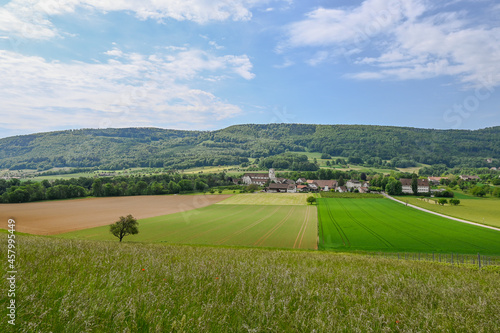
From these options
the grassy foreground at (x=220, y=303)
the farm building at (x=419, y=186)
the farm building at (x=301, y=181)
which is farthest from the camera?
the farm building at (x=301, y=181)

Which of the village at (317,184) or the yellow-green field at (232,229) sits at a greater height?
the village at (317,184)

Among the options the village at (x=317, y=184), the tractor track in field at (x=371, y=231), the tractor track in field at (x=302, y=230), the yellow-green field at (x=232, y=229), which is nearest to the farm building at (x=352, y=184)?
the village at (x=317, y=184)

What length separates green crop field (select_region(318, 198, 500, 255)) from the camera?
37469 mm

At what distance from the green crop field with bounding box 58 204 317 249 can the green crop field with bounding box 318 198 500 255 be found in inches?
149

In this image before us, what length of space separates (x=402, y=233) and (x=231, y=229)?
31.1 meters

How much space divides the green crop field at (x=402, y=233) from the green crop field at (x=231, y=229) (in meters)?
3.77

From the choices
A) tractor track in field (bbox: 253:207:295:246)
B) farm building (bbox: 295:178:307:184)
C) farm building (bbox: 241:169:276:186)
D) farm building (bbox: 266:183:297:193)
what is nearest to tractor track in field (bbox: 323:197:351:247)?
tractor track in field (bbox: 253:207:295:246)

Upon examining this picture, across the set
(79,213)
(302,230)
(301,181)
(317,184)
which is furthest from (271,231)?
(301,181)

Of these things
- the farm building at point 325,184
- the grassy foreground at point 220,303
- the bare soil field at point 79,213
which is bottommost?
the bare soil field at point 79,213

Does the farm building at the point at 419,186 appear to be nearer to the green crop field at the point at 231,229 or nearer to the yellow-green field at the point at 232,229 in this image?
the yellow-green field at the point at 232,229

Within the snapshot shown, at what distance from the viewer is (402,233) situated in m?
46.7

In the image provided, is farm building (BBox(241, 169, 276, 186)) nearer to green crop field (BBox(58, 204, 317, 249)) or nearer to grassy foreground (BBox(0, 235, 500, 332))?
green crop field (BBox(58, 204, 317, 249))

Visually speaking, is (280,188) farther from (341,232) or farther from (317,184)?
(341,232)

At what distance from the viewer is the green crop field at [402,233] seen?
37469mm
